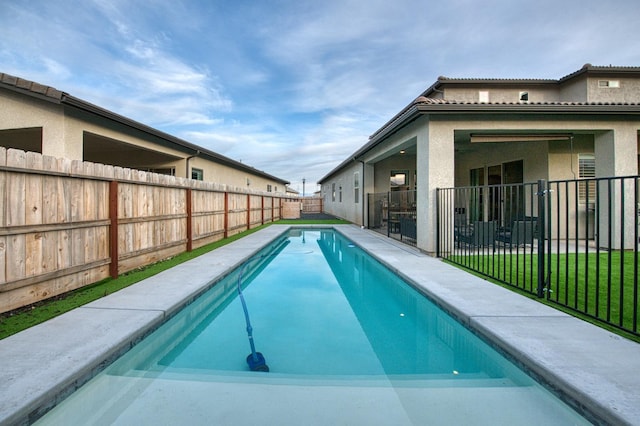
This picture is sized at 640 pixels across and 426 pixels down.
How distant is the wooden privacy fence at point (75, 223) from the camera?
3850 millimetres

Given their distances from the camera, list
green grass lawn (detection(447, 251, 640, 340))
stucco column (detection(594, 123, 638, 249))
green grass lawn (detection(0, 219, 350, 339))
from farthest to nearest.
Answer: stucco column (detection(594, 123, 638, 249)) → green grass lawn (detection(0, 219, 350, 339)) → green grass lawn (detection(447, 251, 640, 340))

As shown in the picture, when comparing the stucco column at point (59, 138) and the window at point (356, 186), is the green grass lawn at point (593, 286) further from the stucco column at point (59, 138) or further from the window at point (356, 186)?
the window at point (356, 186)

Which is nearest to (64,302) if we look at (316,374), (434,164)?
(316,374)

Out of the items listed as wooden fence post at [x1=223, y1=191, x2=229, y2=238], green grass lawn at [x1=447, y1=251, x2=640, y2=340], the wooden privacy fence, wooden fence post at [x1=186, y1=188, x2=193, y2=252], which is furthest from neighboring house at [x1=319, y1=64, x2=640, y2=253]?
the wooden privacy fence

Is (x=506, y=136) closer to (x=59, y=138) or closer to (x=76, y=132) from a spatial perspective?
(x=76, y=132)

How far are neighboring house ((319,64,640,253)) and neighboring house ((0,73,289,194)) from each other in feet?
25.3

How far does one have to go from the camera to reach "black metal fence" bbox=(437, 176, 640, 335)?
3.57 metres

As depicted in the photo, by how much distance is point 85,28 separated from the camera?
970cm

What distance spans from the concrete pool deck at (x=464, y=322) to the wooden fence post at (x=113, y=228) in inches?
38.8

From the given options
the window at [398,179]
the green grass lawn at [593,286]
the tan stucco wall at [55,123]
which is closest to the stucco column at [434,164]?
the green grass lawn at [593,286]

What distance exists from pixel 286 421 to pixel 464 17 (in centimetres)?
1170

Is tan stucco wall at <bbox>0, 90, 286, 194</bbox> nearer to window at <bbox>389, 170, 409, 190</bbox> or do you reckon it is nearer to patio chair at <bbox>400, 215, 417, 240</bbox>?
patio chair at <bbox>400, 215, 417, 240</bbox>

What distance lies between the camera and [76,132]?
8.03 metres

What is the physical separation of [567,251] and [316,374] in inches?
123
